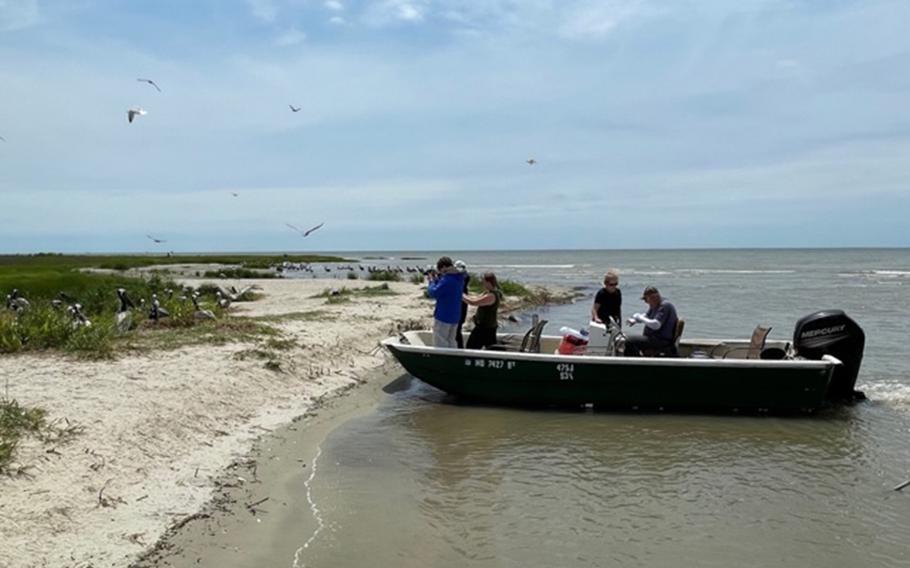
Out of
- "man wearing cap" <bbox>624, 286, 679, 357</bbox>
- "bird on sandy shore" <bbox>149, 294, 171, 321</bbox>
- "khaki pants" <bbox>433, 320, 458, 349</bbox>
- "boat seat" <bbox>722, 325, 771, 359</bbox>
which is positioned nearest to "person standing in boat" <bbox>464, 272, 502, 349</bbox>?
"khaki pants" <bbox>433, 320, 458, 349</bbox>

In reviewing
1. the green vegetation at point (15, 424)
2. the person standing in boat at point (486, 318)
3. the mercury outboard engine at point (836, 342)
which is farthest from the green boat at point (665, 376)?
the green vegetation at point (15, 424)

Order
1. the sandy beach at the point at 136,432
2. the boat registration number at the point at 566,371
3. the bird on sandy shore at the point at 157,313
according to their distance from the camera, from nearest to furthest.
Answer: the sandy beach at the point at 136,432
the boat registration number at the point at 566,371
the bird on sandy shore at the point at 157,313

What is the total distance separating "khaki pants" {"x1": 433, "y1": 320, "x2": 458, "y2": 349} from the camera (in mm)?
10906

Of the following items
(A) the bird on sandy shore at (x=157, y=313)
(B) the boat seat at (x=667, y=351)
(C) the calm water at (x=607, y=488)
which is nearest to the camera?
(C) the calm water at (x=607, y=488)

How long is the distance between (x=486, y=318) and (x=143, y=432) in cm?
544

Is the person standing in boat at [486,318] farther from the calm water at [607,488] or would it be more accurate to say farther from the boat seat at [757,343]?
the boat seat at [757,343]

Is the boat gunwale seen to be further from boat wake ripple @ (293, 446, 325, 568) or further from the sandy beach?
boat wake ripple @ (293, 446, 325, 568)

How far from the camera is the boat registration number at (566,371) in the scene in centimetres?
1020

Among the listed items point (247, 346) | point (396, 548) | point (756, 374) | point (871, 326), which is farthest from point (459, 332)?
point (871, 326)

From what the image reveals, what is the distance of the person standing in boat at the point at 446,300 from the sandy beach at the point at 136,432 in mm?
1756

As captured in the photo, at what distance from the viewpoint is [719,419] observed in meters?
10.0

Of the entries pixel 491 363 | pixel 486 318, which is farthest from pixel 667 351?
pixel 486 318

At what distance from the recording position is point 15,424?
6.48 meters

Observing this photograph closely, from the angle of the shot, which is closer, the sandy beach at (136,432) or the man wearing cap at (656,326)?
the sandy beach at (136,432)
